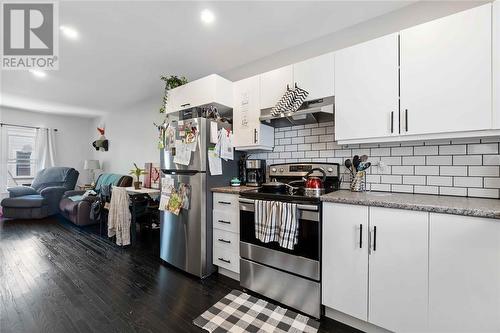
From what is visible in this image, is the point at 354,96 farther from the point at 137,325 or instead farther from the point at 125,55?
the point at 125,55

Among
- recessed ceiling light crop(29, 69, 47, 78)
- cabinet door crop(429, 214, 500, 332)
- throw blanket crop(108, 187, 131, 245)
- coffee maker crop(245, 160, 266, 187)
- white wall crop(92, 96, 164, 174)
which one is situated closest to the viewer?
cabinet door crop(429, 214, 500, 332)

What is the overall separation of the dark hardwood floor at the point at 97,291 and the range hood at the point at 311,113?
1.63m

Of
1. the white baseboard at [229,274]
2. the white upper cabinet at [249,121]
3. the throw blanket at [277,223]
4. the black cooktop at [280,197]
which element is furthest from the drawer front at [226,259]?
the white upper cabinet at [249,121]

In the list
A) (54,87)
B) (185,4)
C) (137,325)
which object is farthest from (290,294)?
(54,87)

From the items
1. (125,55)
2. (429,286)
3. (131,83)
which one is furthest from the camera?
(131,83)

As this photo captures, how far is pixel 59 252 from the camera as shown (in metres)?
2.80

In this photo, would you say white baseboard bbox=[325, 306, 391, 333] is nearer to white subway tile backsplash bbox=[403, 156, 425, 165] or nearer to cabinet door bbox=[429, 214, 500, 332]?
cabinet door bbox=[429, 214, 500, 332]

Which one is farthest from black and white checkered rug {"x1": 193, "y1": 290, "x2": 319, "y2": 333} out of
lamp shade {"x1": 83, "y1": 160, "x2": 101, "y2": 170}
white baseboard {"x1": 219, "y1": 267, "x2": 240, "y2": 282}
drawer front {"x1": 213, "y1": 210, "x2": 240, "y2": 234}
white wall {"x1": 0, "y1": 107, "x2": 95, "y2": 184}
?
white wall {"x1": 0, "y1": 107, "x2": 95, "y2": 184}

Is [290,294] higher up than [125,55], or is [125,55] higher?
[125,55]

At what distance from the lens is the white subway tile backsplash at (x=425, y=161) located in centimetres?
152

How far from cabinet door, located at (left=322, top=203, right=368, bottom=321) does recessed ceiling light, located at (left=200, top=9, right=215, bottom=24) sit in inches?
74.7

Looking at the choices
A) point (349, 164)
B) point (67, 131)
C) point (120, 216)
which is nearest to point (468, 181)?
point (349, 164)

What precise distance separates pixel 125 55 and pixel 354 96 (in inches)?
104

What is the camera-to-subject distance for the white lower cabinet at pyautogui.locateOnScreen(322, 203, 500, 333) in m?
1.10
